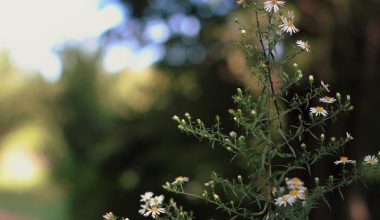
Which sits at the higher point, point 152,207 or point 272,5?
point 272,5

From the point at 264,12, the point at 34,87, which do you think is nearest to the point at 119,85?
the point at 34,87

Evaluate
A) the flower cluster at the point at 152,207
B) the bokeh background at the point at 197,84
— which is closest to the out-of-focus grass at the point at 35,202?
the bokeh background at the point at 197,84


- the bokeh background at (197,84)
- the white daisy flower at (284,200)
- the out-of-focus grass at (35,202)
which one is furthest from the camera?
the out-of-focus grass at (35,202)

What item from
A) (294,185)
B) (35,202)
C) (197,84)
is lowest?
(294,185)

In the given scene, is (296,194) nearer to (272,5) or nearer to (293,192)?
(293,192)

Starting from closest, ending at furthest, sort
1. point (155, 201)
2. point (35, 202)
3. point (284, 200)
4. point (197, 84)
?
point (284, 200) → point (155, 201) → point (197, 84) → point (35, 202)

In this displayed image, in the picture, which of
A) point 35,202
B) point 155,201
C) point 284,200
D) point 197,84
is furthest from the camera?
point 35,202

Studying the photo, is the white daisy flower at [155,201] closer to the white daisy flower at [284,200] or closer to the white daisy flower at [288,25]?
the white daisy flower at [284,200]

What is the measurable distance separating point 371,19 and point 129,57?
3.23m

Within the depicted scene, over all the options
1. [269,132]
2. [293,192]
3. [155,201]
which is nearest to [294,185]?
[293,192]

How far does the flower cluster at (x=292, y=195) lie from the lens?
1.88 meters

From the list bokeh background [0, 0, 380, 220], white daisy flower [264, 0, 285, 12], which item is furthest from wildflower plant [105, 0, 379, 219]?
bokeh background [0, 0, 380, 220]

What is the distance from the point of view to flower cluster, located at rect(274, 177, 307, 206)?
1881mm

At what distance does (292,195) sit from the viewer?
194 centimetres
